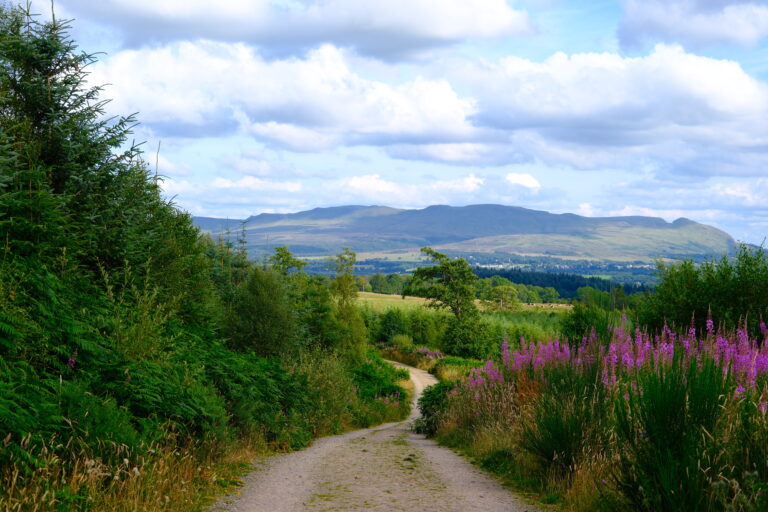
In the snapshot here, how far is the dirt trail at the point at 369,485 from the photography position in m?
7.26

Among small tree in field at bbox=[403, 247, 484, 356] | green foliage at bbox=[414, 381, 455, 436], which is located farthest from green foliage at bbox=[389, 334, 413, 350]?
green foliage at bbox=[414, 381, 455, 436]

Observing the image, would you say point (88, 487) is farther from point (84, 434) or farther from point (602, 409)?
point (602, 409)

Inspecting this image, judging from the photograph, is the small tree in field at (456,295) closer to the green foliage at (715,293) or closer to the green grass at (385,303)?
the green grass at (385,303)

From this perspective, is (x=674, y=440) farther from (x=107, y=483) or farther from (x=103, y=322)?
(x=103, y=322)

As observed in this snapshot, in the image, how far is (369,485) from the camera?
850cm

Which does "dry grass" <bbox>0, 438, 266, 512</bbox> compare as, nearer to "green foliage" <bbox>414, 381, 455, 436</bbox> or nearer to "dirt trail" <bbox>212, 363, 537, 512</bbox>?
"dirt trail" <bbox>212, 363, 537, 512</bbox>

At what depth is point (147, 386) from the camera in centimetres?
779

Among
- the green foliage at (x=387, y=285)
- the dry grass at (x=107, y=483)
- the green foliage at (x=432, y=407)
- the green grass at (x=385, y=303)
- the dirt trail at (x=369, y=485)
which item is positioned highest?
the dry grass at (x=107, y=483)

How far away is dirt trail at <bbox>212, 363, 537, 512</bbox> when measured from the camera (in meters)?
7.26

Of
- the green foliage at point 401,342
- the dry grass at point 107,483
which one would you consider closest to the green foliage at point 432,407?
the dry grass at point 107,483

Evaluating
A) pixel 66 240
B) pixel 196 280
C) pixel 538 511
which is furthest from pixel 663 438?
pixel 196 280

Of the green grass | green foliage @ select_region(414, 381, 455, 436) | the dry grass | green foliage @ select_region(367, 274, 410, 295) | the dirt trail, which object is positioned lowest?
green foliage @ select_region(367, 274, 410, 295)

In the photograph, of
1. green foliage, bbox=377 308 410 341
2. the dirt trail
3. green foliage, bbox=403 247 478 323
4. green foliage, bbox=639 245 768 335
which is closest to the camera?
the dirt trail

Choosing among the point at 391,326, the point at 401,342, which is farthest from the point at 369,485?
the point at 391,326
